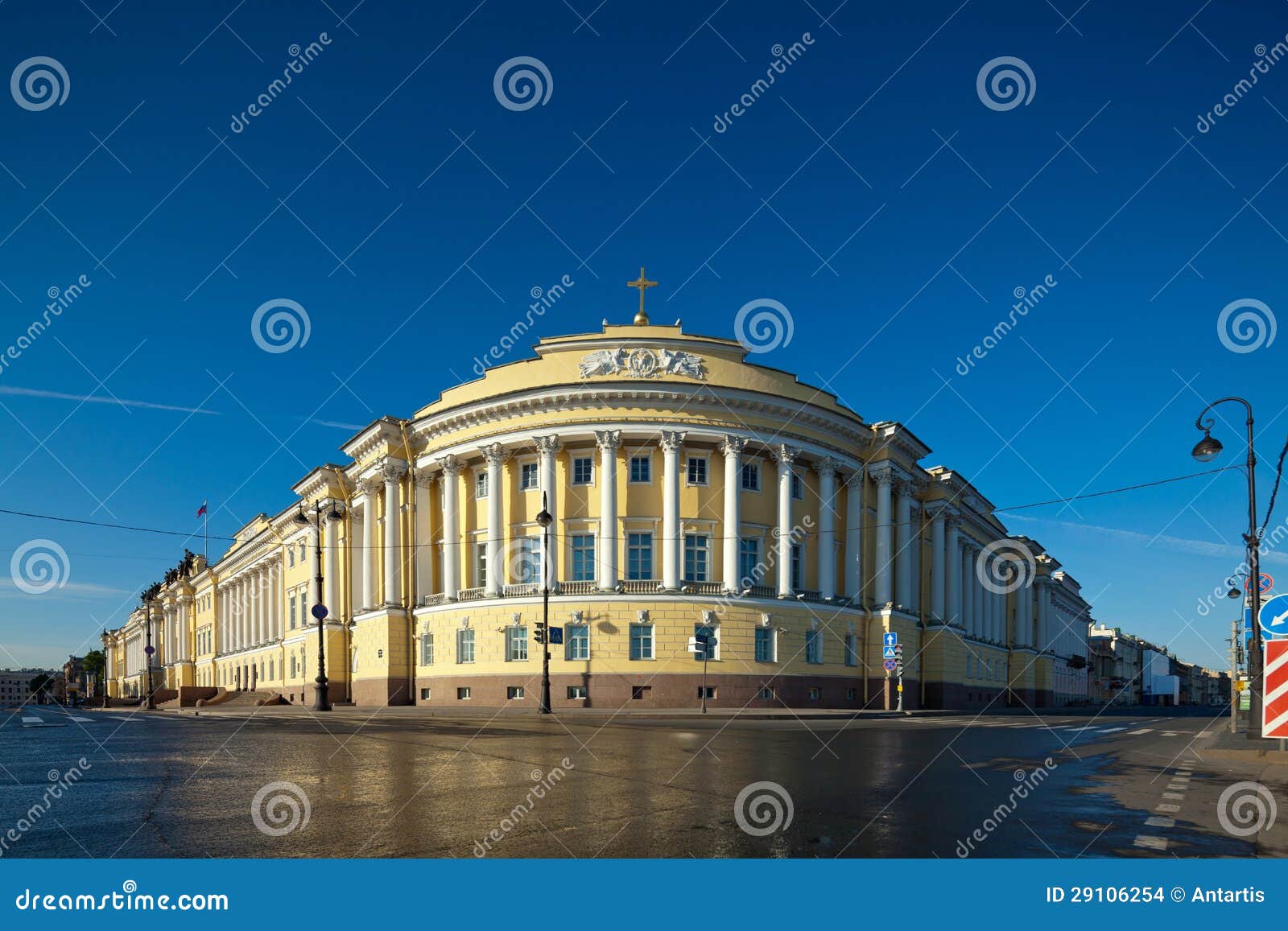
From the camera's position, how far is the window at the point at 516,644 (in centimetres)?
3950

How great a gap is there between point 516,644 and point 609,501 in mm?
7633

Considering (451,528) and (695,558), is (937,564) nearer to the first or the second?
(695,558)

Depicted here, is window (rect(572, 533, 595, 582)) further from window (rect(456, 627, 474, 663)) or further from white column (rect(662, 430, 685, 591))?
window (rect(456, 627, 474, 663))

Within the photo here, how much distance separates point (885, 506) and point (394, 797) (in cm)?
3956

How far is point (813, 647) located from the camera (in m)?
40.9

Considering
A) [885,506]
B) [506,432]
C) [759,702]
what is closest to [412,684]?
[506,432]

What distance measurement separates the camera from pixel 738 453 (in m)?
39.8

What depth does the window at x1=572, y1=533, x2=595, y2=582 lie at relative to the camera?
1564 inches

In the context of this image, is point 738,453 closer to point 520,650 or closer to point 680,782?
point 520,650

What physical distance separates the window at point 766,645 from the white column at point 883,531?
8.83 meters

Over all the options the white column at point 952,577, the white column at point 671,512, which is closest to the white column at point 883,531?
the white column at point 952,577

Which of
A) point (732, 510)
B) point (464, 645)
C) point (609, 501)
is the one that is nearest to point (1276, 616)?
point (732, 510)

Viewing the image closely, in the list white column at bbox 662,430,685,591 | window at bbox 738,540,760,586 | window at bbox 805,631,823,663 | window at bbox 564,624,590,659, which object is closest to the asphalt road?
window at bbox 564,624,590,659

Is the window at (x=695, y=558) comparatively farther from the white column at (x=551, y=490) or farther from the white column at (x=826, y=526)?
the white column at (x=826, y=526)
